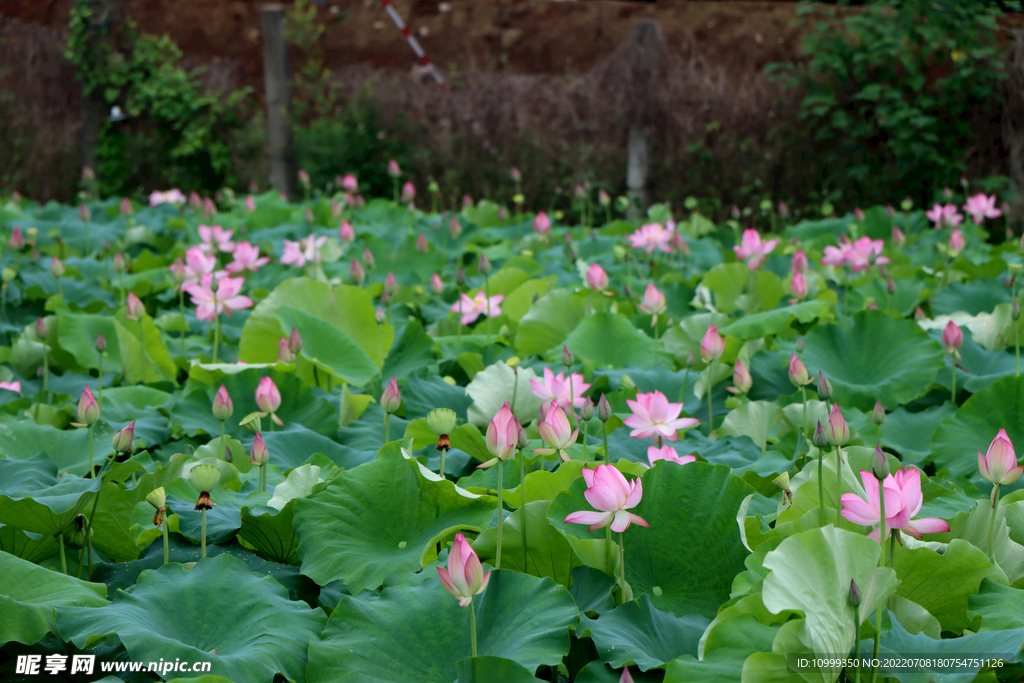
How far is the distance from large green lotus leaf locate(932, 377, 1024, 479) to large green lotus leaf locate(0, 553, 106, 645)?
1.24m

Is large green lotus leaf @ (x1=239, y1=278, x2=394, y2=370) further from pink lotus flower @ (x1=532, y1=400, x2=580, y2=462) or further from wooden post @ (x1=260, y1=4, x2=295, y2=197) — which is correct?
wooden post @ (x1=260, y1=4, x2=295, y2=197)

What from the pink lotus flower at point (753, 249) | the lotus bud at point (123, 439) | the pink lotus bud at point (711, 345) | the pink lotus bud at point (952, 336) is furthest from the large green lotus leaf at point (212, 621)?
the pink lotus flower at point (753, 249)

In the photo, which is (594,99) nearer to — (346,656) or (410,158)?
(410,158)

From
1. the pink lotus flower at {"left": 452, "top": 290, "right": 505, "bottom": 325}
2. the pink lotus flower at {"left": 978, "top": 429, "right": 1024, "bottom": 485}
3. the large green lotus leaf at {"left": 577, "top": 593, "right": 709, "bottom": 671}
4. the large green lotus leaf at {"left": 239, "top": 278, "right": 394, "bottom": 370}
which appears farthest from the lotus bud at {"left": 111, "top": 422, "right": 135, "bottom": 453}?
the pink lotus flower at {"left": 452, "top": 290, "right": 505, "bottom": 325}

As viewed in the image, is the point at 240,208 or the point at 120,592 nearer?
the point at 120,592

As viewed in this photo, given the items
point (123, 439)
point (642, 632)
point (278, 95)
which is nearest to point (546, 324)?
point (123, 439)

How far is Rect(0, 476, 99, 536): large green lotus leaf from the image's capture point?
93 cm

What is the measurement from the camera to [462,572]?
2.41 ft

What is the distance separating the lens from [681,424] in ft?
4.04

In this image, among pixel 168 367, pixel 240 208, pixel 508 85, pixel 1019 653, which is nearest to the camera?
pixel 1019 653

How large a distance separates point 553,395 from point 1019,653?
722 millimetres

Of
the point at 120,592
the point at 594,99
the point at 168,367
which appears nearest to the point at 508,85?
the point at 594,99

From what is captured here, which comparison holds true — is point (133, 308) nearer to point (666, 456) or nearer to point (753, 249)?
point (666, 456)

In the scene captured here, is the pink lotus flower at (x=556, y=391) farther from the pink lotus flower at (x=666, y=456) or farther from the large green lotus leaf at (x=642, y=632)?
the large green lotus leaf at (x=642, y=632)
